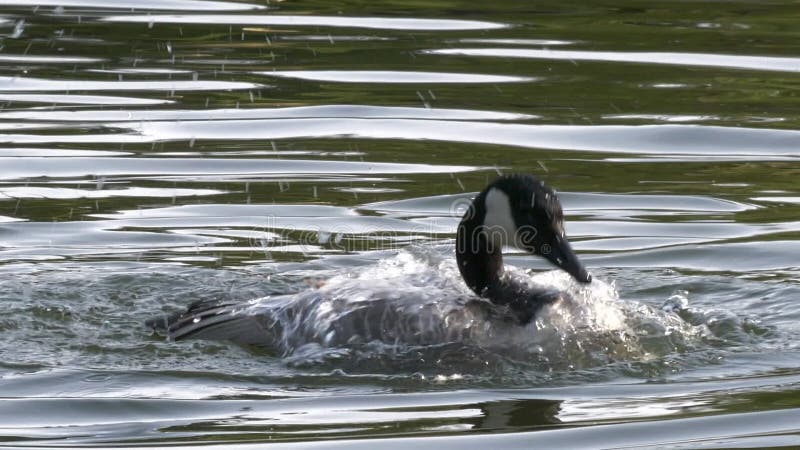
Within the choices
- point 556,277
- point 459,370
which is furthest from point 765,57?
point 459,370

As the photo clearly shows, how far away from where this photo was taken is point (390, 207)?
11141mm

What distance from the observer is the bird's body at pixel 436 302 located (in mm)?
8305

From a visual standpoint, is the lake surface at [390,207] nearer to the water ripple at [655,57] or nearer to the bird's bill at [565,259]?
the water ripple at [655,57]

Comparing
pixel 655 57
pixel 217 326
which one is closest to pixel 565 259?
pixel 217 326

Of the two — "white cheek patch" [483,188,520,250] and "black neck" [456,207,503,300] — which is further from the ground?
"white cheek patch" [483,188,520,250]

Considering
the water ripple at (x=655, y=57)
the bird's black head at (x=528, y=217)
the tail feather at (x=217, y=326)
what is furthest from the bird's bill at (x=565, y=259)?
the water ripple at (x=655, y=57)

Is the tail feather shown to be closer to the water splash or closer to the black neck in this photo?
the water splash

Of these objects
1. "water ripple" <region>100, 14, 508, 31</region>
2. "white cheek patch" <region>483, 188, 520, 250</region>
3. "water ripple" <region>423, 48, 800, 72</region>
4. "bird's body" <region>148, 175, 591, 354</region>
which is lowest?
"bird's body" <region>148, 175, 591, 354</region>

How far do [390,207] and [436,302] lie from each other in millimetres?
2732

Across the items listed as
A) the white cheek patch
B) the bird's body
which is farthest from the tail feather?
the white cheek patch

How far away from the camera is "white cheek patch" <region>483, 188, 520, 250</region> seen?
841 centimetres

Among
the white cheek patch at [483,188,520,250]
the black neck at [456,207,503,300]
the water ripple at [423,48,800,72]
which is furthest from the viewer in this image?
the water ripple at [423,48,800,72]

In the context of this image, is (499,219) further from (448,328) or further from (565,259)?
(448,328)

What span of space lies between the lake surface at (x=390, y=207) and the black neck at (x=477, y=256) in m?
0.22
